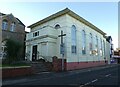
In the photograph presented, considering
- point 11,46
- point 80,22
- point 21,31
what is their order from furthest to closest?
point 21,31 < point 80,22 < point 11,46

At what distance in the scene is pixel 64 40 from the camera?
88.8 ft

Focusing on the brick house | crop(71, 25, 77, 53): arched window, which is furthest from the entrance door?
crop(71, 25, 77, 53): arched window

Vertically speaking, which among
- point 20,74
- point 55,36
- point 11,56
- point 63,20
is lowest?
point 20,74

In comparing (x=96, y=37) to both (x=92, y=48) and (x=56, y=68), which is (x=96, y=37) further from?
(x=56, y=68)

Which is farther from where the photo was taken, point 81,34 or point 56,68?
point 81,34

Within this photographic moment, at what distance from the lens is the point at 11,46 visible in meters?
21.9

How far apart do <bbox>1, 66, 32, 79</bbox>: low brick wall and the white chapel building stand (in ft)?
25.0

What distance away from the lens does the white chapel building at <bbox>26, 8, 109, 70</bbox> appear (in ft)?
88.5

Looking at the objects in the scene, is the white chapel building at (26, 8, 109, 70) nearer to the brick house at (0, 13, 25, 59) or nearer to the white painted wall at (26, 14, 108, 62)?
the white painted wall at (26, 14, 108, 62)

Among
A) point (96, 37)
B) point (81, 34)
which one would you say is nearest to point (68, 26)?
point (81, 34)

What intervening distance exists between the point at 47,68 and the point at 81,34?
11952mm

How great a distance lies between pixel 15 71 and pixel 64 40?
11572 mm

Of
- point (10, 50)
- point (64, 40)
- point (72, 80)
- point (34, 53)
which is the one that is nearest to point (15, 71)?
point (10, 50)

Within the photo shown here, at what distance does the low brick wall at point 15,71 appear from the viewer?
1603 centimetres
